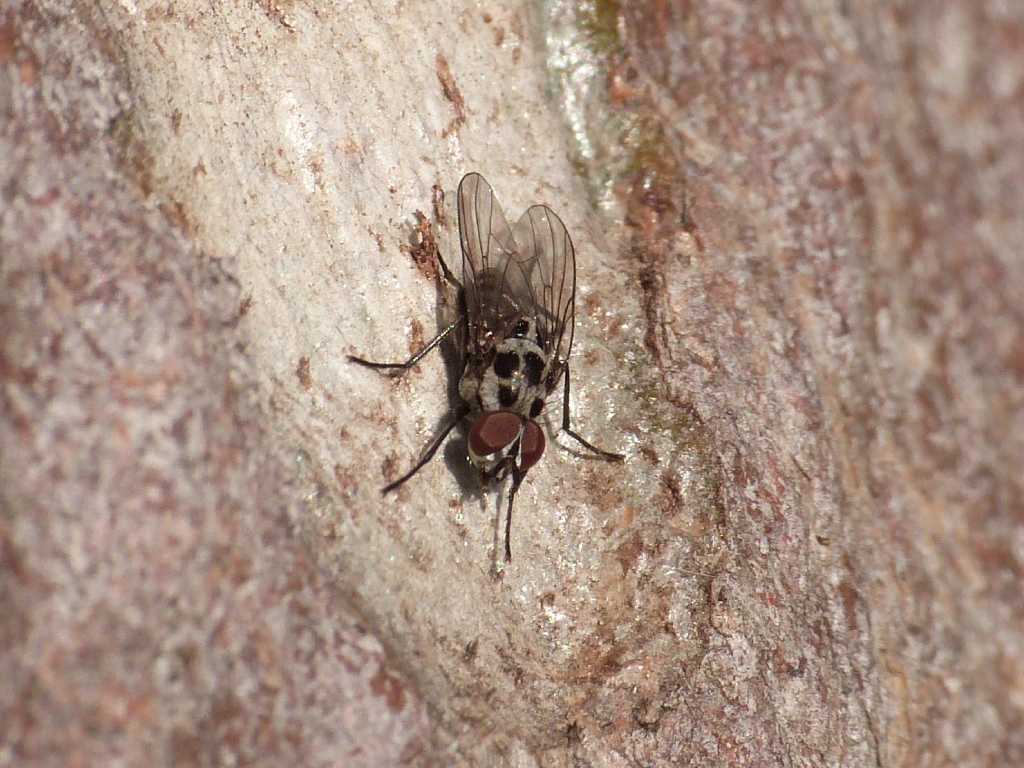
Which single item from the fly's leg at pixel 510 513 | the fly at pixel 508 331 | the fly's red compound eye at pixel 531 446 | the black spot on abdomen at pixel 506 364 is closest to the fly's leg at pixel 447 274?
the fly at pixel 508 331

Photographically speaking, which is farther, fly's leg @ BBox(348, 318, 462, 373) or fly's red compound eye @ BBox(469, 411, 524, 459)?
fly's red compound eye @ BBox(469, 411, 524, 459)

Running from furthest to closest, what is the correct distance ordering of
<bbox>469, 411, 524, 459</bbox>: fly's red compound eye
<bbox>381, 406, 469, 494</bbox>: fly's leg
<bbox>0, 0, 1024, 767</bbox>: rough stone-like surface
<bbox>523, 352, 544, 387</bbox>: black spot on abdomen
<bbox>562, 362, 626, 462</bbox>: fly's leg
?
<bbox>523, 352, 544, 387</bbox>: black spot on abdomen < <bbox>562, 362, 626, 462</bbox>: fly's leg < <bbox>469, 411, 524, 459</bbox>: fly's red compound eye < <bbox>381, 406, 469, 494</bbox>: fly's leg < <bbox>0, 0, 1024, 767</bbox>: rough stone-like surface

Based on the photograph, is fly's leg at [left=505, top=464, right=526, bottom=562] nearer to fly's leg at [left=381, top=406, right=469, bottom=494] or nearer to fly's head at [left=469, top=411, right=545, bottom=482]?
fly's head at [left=469, top=411, right=545, bottom=482]

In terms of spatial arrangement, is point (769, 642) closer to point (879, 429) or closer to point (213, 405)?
point (879, 429)

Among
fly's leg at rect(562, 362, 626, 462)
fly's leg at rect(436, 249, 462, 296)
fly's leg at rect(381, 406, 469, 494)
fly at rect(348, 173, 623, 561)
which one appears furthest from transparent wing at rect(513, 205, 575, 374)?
fly's leg at rect(381, 406, 469, 494)

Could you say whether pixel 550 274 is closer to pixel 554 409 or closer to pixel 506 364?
pixel 506 364

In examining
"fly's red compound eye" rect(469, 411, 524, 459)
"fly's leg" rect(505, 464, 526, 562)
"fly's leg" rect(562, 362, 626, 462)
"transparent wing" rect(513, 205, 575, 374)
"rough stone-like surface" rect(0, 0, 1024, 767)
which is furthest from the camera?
"transparent wing" rect(513, 205, 575, 374)

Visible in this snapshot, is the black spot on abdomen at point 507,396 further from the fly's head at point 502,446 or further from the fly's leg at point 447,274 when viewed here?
the fly's leg at point 447,274
